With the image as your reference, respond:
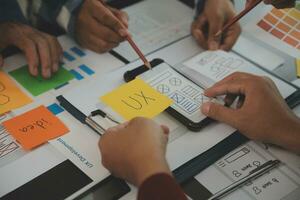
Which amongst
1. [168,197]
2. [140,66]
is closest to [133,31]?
[140,66]

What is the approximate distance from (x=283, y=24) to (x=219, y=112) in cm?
44

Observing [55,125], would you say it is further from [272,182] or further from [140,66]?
[272,182]

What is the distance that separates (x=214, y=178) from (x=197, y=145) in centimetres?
8

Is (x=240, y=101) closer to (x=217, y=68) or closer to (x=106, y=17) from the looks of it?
(x=217, y=68)

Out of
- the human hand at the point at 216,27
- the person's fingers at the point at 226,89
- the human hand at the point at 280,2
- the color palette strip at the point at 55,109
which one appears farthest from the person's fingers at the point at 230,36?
the color palette strip at the point at 55,109

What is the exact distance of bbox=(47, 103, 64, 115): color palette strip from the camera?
0.79 metres

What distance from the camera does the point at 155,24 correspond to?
1.08m

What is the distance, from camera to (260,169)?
0.69 metres

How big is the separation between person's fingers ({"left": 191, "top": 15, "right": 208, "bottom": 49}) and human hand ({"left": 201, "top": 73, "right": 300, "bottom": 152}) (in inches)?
9.1

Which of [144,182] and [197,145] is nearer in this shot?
[144,182]

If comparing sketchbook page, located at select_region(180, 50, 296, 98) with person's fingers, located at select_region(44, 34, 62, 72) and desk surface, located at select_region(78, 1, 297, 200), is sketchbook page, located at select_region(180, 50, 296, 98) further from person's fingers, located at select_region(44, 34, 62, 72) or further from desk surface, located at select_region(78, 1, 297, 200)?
person's fingers, located at select_region(44, 34, 62, 72)

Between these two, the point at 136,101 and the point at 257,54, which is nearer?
the point at 136,101

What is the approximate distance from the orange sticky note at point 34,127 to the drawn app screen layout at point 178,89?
0.20 metres

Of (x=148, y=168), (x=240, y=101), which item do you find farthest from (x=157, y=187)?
(x=240, y=101)
